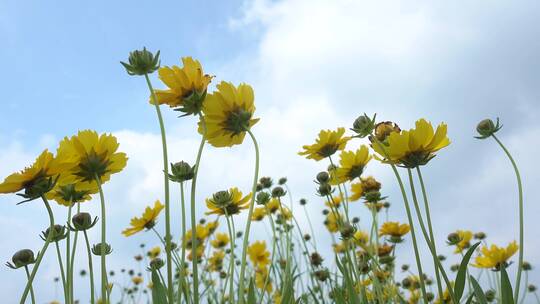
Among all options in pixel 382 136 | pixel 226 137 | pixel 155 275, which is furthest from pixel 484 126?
pixel 155 275

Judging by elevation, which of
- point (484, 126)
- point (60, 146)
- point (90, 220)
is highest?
point (484, 126)

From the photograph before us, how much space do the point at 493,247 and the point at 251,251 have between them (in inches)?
71.4

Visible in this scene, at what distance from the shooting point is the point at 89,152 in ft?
3.41

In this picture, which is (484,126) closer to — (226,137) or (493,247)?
(226,137)

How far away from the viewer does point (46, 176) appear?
98 centimetres

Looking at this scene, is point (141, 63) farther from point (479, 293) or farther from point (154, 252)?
point (154, 252)

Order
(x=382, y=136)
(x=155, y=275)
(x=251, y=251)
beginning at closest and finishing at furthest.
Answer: (x=155, y=275) < (x=382, y=136) < (x=251, y=251)

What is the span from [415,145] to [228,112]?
44cm

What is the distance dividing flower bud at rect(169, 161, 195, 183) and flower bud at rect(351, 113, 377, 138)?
0.45 metres

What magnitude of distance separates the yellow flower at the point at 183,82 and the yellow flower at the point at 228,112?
0.05 metres

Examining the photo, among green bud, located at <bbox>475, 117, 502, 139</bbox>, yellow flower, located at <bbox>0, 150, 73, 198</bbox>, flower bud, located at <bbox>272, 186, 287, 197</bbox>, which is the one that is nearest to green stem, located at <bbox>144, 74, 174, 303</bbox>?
yellow flower, located at <bbox>0, 150, 73, 198</bbox>

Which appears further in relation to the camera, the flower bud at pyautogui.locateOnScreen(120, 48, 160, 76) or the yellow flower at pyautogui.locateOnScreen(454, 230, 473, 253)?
the yellow flower at pyautogui.locateOnScreen(454, 230, 473, 253)

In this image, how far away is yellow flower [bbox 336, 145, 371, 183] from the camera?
2004 mm

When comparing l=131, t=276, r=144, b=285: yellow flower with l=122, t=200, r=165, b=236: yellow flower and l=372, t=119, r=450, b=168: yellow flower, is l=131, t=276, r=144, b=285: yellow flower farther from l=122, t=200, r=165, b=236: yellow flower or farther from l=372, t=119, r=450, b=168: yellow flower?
l=372, t=119, r=450, b=168: yellow flower
